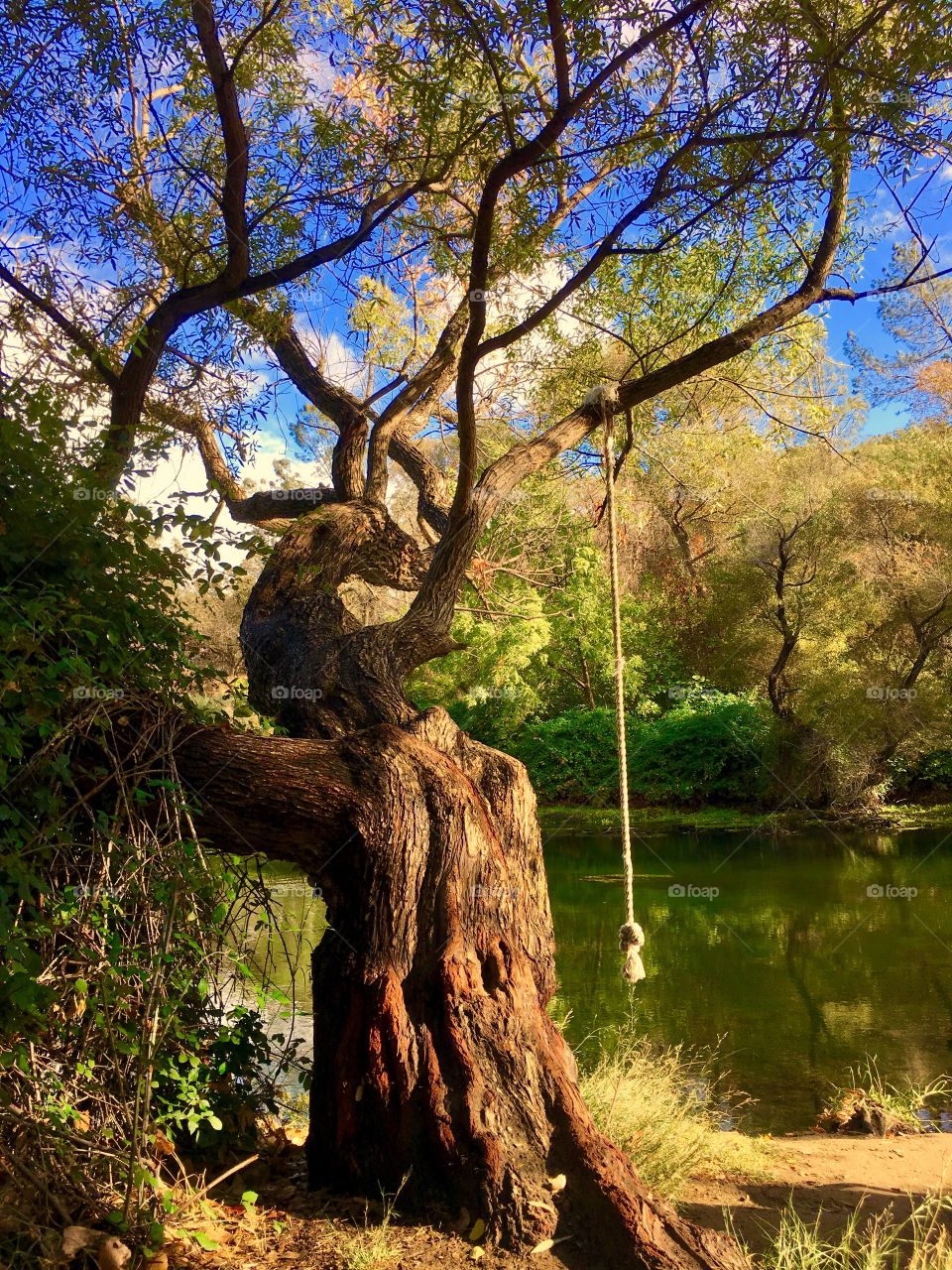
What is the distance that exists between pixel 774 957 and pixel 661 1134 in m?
5.70

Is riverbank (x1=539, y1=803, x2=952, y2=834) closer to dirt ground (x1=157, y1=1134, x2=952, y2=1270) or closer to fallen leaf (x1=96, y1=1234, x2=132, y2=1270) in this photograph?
dirt ground (x1=157, y1=1134, x2=952, y2=1270)

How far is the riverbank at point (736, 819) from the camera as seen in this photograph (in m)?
16.6

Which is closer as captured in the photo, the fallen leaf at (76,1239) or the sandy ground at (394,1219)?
the fallen leaf at (76,1239)

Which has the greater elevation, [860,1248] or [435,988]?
[435,988]

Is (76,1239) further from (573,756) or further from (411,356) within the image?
(573,756)

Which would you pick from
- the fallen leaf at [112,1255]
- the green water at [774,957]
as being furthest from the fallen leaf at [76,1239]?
the green water at [774,957]

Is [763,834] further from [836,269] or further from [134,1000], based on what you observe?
[134,1000]

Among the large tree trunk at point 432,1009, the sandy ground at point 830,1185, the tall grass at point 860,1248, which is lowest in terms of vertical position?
the sandy ground at point 830,1185

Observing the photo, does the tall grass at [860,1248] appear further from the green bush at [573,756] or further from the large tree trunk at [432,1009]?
the green bush at [573,756]

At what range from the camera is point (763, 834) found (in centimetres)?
1655

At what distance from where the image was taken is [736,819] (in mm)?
18078

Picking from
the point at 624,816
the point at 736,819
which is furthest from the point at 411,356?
the point at 736,819

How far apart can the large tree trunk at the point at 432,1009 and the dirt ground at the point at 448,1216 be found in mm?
92

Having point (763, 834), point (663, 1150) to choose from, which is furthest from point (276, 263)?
point (763, 834)
